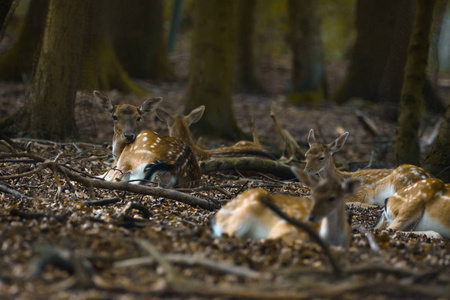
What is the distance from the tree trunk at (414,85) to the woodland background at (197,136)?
2 cm

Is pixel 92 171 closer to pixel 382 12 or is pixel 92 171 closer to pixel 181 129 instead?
pixel 181 129

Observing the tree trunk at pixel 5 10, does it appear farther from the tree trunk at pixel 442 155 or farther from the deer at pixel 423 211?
the tree trunk at pixel 442 155

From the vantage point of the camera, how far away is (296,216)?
4742 mm

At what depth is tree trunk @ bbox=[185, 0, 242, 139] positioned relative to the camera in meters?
10.7

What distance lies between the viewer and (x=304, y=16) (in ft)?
56.3

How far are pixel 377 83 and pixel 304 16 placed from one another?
2.61m

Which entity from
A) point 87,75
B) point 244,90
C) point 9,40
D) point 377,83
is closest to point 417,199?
point 87,75

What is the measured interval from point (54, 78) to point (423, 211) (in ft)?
16.2

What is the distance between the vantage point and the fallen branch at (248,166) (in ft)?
25.5

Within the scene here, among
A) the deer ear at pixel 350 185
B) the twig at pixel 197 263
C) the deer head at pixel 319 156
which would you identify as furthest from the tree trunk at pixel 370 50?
the twig at pixel 197 263

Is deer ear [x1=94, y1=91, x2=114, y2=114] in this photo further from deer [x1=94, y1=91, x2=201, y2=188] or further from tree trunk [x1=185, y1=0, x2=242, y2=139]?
tree trunk [x1=185, y1=0, x2=242, y2=139]

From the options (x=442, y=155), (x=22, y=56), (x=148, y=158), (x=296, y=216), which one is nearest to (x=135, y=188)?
(x=148, y=158)

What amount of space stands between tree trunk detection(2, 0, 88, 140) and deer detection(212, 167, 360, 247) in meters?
4.36

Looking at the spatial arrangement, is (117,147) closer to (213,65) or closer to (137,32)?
(213,65)
